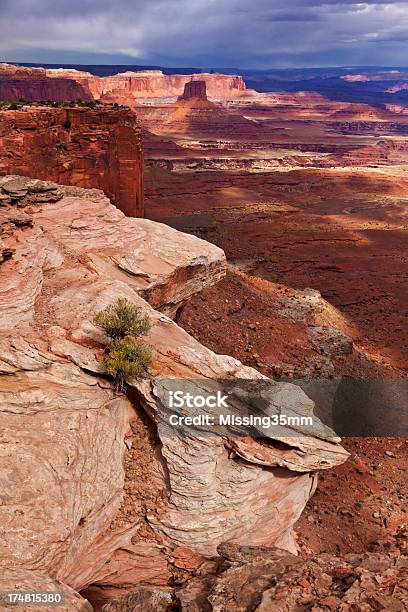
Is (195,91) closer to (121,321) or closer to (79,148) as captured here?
(79,148)

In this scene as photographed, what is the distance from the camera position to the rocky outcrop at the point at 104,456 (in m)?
6.65

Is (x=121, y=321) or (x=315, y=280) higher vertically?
(x=121, y=321)

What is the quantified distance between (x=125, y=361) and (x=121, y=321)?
745mm

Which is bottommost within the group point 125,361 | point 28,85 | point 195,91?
point 125,361

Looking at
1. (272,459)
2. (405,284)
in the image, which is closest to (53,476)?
(272,459)

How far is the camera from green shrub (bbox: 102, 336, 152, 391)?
7.73 meters

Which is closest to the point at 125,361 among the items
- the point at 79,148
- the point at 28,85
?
the point at 79,148

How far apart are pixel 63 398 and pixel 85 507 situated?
1496 mm

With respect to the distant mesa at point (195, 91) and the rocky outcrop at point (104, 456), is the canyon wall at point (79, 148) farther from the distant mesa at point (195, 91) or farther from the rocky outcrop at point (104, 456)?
the distant mesa at point (195, 91)

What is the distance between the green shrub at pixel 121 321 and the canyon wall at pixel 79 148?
1122 centimetres

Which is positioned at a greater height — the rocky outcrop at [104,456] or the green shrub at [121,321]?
the green shrub at [121,321]

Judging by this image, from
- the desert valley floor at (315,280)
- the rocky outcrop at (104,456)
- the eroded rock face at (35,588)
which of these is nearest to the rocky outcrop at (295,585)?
the rocky outcrop at (104,456)

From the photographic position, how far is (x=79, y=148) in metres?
20.3

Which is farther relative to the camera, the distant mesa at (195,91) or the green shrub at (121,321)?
the distant mesa at (195,91)
